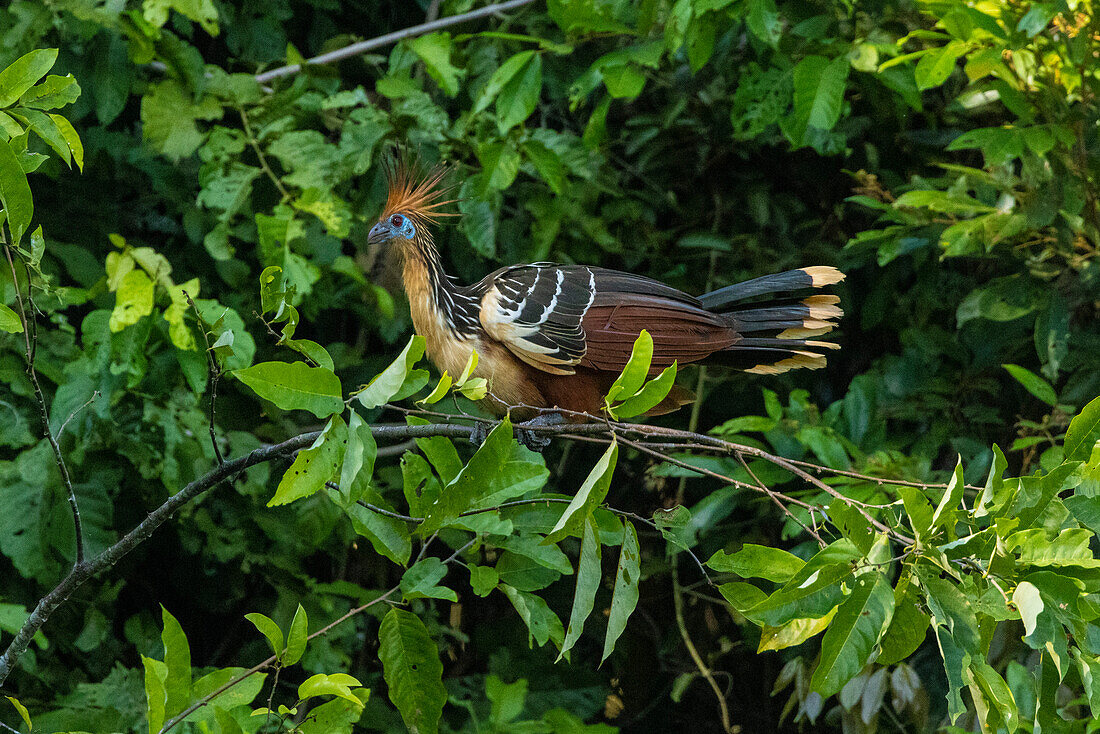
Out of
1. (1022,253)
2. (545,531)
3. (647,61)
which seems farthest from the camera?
(1022,253)

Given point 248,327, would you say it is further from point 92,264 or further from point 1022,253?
point 1022,253

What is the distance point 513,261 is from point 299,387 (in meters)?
1.51

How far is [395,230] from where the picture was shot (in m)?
1.52

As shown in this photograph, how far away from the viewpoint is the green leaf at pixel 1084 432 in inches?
42.1

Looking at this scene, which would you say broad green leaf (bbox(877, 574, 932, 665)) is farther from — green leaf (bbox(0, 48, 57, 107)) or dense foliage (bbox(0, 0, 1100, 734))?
green leaf (bbox(0, 48, 57, 107))

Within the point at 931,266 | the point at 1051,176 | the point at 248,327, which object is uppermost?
the point at 1051,176

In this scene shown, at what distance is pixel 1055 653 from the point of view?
0.95 metres

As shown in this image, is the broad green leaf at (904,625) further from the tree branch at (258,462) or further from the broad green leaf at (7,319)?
the broad green leaf at (7,319)

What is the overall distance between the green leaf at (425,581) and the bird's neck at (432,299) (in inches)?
15.4

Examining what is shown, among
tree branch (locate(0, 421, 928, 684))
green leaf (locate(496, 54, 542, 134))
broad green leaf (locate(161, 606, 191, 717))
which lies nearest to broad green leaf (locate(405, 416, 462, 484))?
tree branch (locate(0, 421, 928, 684))

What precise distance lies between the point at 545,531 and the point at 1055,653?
611 millimetres

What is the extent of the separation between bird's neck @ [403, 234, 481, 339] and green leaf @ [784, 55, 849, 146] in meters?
0.89

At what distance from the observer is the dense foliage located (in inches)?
72.6

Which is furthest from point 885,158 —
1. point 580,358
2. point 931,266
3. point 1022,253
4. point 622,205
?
point 580,358
